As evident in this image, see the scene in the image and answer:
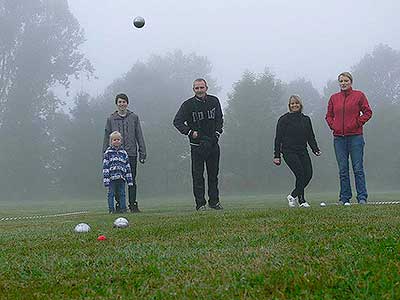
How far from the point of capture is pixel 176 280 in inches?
118

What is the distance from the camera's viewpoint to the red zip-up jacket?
884cm

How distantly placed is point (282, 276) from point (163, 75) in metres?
43.7

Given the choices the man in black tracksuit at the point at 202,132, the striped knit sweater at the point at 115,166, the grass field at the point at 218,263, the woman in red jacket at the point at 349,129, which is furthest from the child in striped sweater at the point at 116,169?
the grass field at the point at 218,263

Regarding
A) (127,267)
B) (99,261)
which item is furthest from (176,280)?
(99,261)

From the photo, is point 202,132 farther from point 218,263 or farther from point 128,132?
point 218,263

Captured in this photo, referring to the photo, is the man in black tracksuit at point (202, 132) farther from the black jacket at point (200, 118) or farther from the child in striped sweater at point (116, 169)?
the child in striped sweater at point (116, 169)

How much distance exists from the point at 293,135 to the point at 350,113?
0.93 m

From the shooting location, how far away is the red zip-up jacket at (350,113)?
884 centimetres

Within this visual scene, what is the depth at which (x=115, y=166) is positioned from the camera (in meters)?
9.70

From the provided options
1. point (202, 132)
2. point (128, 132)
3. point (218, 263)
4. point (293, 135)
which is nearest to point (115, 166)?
point (128, 132)

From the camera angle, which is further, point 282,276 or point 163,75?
point 163,75

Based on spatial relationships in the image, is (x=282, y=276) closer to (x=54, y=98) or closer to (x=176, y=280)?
(x=176, y=280)

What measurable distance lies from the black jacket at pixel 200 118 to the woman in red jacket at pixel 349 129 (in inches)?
71.9

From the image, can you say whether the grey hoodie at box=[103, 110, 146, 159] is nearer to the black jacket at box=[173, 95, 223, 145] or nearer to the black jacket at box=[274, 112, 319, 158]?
the black jacket at box=[173, 95, 223, 145]
